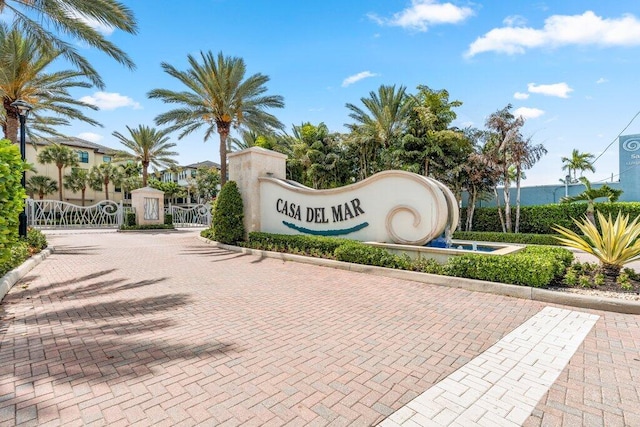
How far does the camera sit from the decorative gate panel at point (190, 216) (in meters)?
31.1

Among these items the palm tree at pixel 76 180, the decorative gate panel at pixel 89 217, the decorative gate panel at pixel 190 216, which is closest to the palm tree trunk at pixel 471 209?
the decorative gate panel at pixel 190 216

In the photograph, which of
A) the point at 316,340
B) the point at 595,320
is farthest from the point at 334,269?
the point at 595,320

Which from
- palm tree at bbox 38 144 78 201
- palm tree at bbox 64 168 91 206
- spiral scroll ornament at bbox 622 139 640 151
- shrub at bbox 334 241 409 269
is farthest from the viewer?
palm tree at bbox 64 168 91 206

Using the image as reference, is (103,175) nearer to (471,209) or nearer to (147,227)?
(147,227)

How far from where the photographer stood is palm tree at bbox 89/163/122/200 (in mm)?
44156

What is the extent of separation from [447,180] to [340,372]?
20398 mm

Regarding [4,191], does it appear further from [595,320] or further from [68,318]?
[595,320]

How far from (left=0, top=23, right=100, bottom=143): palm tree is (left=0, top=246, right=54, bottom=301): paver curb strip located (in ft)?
23.5

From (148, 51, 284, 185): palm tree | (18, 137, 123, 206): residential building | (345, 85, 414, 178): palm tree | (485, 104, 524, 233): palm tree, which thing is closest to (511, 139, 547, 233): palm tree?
(485, 104, 524, 233): palm tree

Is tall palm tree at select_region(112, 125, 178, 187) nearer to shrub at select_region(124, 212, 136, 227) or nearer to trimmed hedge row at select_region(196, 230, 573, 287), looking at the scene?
shrub at select_region(124, 212, 136, 227)

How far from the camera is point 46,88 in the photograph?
16438 millimetres

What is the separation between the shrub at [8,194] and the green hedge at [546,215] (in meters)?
20.4

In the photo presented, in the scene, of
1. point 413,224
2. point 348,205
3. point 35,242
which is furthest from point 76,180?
point 413,224

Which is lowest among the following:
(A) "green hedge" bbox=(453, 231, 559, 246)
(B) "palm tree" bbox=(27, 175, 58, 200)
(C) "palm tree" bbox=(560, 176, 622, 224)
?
(A) "green hedge" bbox=(453, 231, 559, 246)
